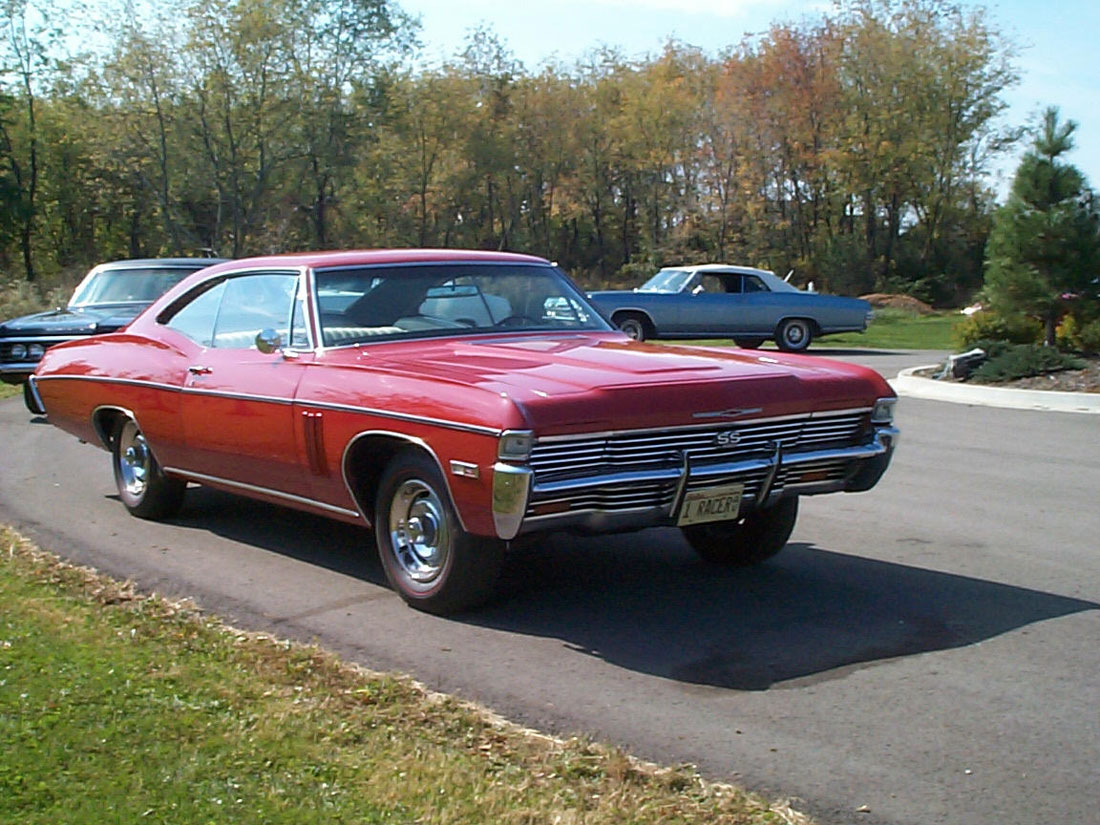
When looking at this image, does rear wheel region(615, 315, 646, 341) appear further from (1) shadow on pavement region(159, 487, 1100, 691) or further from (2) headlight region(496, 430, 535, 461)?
(2) headlight region(496, 430, 535, 461)

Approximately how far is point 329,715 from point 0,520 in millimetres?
4696

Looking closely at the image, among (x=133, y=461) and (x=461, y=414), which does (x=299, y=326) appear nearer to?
(x=461, y=414)

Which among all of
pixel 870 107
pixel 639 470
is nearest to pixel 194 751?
pixel 639 470

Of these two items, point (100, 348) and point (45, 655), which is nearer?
point (45, 655)

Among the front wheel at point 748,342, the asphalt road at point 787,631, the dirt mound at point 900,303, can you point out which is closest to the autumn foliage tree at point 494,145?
the dirt mound at point 900,303

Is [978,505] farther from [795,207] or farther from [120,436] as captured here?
[795,207]

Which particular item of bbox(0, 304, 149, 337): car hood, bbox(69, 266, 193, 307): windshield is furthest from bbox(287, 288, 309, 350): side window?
bbox(69, 266, 193, 307): windshield

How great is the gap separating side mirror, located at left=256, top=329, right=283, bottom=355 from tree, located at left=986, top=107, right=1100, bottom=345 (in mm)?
13201

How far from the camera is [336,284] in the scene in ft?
23.4

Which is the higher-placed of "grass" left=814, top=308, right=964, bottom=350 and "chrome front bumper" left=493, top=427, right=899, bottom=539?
"chrome front bumper" left=493, top=427, right=899, bottom=539

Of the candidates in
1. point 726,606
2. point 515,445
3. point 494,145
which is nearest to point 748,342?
point 726,606

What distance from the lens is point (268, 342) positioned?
689 cm

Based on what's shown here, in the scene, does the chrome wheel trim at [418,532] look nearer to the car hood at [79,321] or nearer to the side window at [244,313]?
the side window at [244,313]

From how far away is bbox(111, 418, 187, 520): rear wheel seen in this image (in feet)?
27.0
